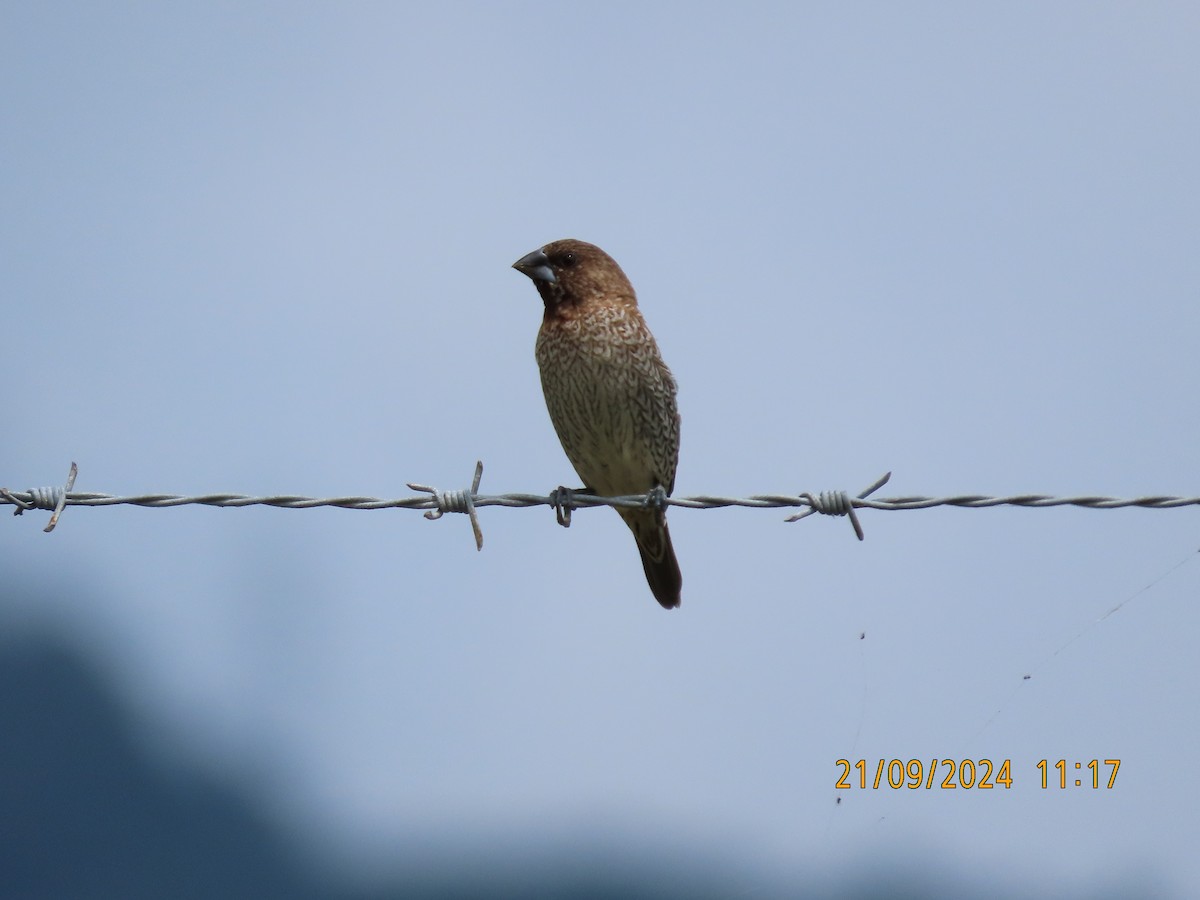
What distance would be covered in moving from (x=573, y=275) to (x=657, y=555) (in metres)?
1.15

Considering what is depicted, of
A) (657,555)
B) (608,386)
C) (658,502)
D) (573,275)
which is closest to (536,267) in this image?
(573,275)

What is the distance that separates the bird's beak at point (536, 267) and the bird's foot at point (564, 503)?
0.90 meters

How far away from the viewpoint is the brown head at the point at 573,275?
18.0ft

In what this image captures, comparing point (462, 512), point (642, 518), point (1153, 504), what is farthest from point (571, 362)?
point (1153, 504)

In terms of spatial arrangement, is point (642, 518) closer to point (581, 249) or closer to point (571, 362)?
point (571, 362)

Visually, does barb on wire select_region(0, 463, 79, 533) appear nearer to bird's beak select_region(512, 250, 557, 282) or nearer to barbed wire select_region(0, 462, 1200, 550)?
barbed wire select_region(0, 462, 1200, 550)

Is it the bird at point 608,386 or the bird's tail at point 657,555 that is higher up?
the bird at point 608,386

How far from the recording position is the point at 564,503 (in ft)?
15.6

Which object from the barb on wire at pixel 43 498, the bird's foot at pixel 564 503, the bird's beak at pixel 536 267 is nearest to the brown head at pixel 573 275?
the bird's beak at pixel 536 267

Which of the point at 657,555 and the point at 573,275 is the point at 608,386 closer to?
the point at 573,275

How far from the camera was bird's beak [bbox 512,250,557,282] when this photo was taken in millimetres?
5539

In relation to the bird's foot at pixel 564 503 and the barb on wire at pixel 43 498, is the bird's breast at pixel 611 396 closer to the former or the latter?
the bird's foot at pixel 564 503

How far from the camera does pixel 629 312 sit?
5.42 m

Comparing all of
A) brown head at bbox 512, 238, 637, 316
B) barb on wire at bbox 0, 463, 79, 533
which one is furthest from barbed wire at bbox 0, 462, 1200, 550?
brown head at bbox 512, 238, 637, 316
